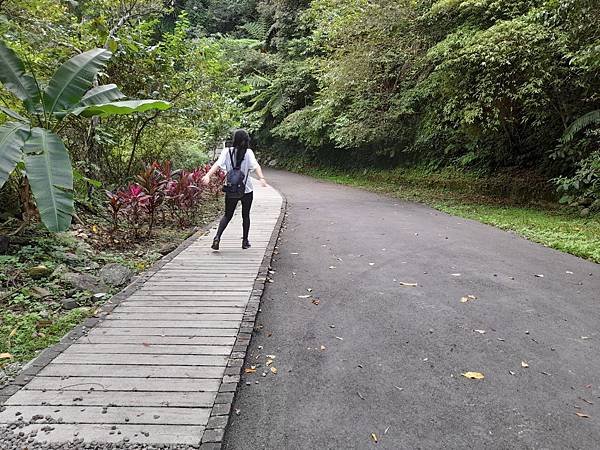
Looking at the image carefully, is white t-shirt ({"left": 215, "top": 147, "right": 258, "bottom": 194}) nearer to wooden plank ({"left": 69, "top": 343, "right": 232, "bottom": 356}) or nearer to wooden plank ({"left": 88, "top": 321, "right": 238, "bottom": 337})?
wooden plank ({"left": 88, "top": 321, "right": 238, "bottom": 337})

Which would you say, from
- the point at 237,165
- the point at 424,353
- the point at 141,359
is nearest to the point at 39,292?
the point at 141,359

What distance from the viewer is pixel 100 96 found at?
4156 millimetres

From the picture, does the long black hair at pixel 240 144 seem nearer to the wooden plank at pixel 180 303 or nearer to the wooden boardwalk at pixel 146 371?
the wooden boardwalk at pixel 146 371

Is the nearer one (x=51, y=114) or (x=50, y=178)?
(x=50, y=178)

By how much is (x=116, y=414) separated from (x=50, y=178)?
5.51 ft

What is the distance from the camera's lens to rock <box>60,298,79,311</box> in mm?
4180

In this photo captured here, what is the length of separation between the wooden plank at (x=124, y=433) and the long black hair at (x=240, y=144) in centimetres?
410

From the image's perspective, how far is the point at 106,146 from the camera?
30.7 ft

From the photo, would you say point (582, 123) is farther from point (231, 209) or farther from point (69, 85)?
point (69, 85)

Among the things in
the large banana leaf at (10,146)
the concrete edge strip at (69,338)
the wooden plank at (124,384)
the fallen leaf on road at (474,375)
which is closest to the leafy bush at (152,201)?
the concrete edge strip at (69,338)

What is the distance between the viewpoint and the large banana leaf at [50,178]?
9.71ft

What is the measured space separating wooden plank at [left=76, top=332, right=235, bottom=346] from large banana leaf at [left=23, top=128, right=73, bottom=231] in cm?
100

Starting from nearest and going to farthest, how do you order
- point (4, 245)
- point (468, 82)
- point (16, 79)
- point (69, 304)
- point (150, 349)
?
point (150, 349) → point (16, 79) → point (69, 304) → point (4, 245) → point (468, 82)

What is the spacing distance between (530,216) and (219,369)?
9033 mm
